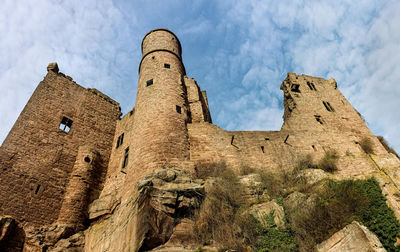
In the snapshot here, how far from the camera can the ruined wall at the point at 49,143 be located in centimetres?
1111

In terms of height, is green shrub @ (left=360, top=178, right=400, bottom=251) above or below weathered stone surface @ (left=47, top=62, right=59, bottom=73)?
below

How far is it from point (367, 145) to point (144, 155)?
11.9 meters

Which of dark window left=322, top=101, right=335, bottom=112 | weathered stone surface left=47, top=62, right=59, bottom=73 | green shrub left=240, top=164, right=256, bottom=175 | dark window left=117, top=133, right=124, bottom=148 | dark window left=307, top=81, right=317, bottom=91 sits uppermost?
weathered stone surface left=47, top=62, right=59, bottom=73

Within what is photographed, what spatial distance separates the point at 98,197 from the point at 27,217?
3129 millimetres

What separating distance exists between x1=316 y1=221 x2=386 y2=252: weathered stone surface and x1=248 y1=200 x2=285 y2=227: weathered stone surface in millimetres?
1377

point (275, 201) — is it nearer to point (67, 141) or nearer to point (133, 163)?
point (133, 163)

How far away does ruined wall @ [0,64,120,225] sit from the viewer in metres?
11.1

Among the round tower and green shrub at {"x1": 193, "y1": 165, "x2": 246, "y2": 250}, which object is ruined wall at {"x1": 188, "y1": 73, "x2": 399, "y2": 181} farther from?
green shrub at {"x1": 193, "y1": 165, "x2": 246, "y2": 250}

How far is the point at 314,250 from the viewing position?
312 inches

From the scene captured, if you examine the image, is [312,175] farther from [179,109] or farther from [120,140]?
[120,140]

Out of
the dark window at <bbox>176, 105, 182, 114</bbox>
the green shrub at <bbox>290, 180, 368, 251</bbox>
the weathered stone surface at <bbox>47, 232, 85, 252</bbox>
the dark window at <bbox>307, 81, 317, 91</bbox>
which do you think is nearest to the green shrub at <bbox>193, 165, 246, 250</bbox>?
the green shrub at <bbox>290, 180, 368, 251</bbox>

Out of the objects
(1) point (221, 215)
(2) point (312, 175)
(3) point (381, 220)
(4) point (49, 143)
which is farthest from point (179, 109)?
(3) point (381, 220)

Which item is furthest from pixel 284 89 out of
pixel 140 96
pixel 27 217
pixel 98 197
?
pixel 27 217

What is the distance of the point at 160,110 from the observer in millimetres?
12977
